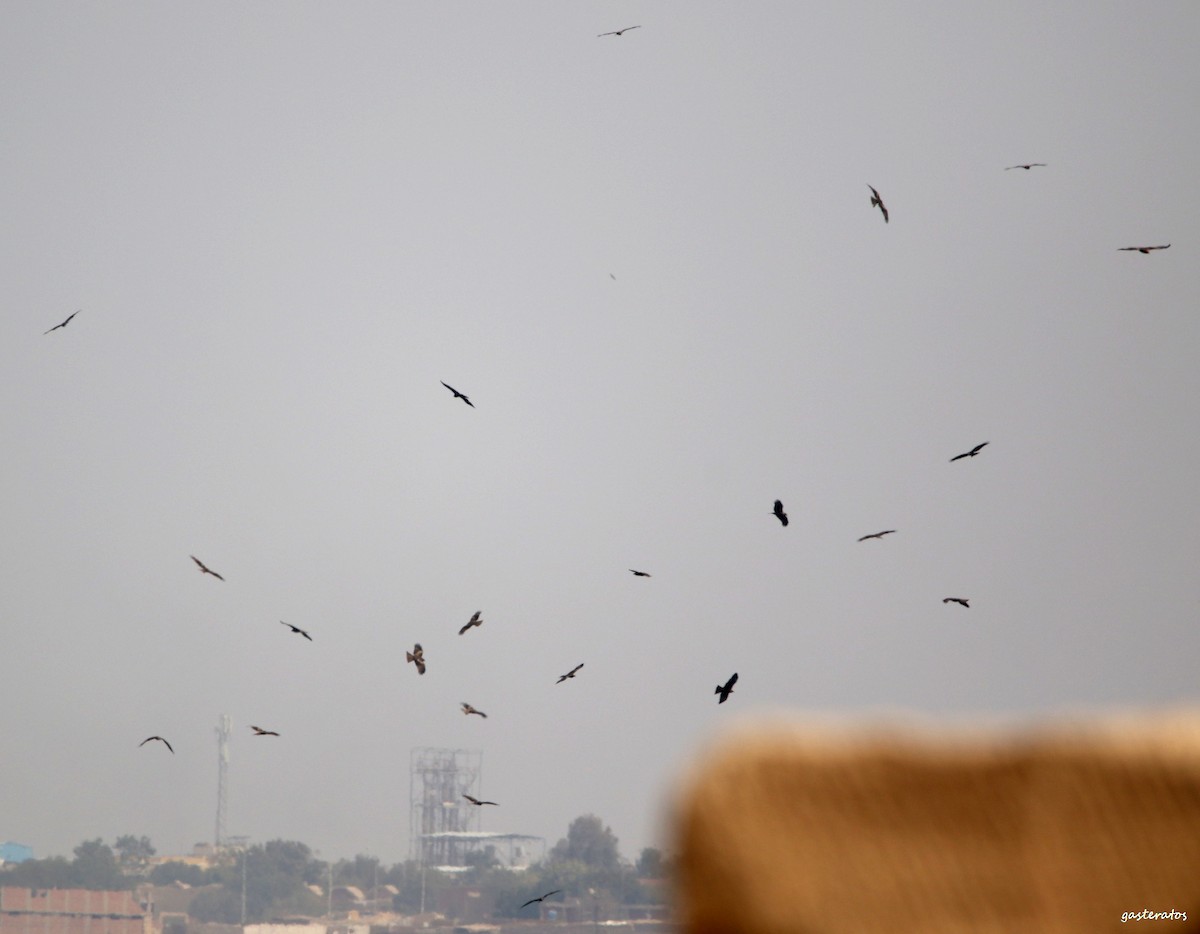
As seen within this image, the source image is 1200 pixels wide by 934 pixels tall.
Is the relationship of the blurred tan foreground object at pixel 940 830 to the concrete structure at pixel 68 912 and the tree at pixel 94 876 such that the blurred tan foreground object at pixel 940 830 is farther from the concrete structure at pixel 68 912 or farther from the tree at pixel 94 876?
the tree at pixel 94 876

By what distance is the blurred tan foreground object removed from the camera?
31.2 inches

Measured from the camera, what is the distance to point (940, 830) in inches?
32.1

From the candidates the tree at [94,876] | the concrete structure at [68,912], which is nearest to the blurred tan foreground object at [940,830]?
the concrete structure at [68,912]

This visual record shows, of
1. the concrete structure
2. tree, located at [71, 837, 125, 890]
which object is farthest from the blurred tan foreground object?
tree, located at [71, 837, 125, 890]

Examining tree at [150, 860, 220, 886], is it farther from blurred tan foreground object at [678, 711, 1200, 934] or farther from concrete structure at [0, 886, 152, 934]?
blurred tan foreground object at [678, 711, 1200, 934]

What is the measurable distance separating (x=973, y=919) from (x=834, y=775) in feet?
0.36

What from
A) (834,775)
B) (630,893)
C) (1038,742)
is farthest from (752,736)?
(630,893)

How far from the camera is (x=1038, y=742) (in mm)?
796

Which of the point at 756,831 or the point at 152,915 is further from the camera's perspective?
the point at 152,915

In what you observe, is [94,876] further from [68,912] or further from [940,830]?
[940,830]

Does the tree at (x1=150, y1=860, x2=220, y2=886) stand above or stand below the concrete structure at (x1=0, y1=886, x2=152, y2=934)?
above

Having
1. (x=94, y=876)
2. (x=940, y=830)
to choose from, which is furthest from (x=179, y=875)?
(x=940, y=830)

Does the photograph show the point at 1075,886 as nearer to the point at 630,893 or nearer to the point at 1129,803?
the point at 1129,803

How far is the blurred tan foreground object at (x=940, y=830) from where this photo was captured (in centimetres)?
79
